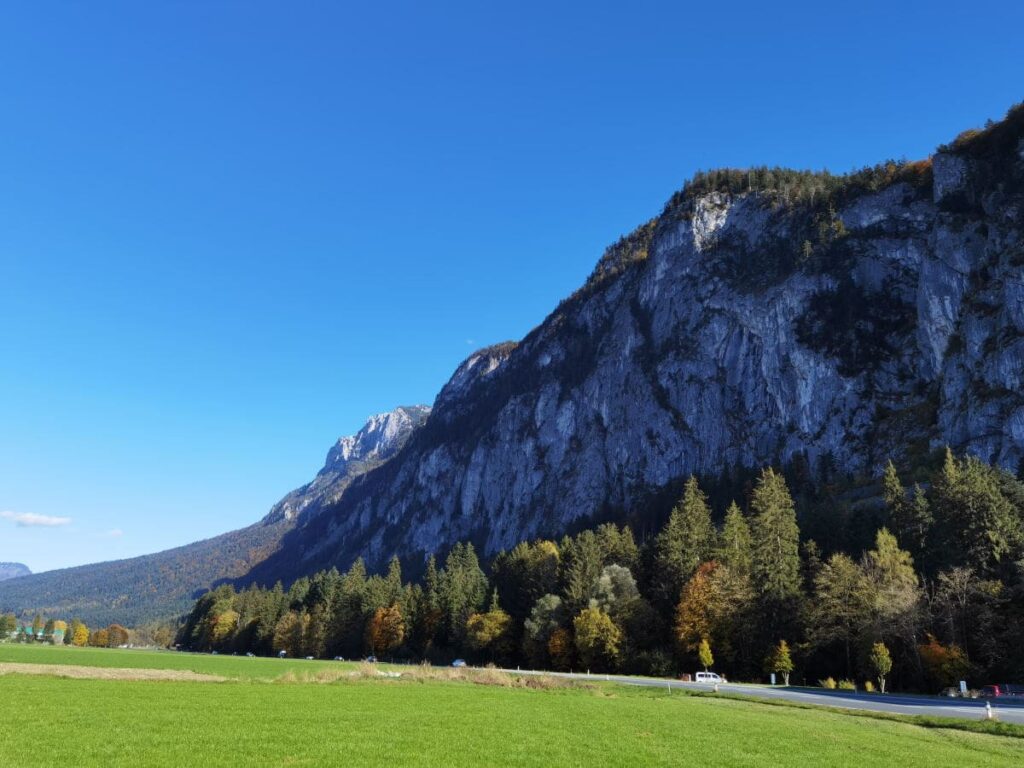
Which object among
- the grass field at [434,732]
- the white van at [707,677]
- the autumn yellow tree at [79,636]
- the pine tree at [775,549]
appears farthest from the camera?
the autumn yellow tree at [79,636]

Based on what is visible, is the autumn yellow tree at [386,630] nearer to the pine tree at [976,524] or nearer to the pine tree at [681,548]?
the pine tree at [681,548]

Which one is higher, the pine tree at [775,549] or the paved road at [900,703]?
the pine tree at [775,549]

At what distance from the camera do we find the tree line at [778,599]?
49.2 metres

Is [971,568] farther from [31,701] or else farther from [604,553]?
[31,701]

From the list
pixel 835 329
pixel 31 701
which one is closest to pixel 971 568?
pixel 31 701

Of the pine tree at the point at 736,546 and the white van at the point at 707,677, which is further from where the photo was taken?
the pine tree at the point at 736,546

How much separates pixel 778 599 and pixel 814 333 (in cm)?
9756

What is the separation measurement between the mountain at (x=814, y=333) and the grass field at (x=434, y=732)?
292 feet

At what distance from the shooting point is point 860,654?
5144cm

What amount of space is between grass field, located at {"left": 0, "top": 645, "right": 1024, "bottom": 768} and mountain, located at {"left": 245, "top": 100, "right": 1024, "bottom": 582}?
8894 centimetres

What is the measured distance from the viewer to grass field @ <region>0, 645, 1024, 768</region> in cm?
1695

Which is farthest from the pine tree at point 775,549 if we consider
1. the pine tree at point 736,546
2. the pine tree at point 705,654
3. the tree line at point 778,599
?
the pine tree at point 705,654

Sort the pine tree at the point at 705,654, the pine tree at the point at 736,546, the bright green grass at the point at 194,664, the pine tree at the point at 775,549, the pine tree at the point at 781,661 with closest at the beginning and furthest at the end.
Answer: the pine tree at the point at 781,661 < the bright green grass at the point at 194,664 < the pine tree at the point at 705,654 < the pine tree at the point at 775,549 < the pine tree at the point at 736,546

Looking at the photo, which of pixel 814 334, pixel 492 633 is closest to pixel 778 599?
pixel 492 633
